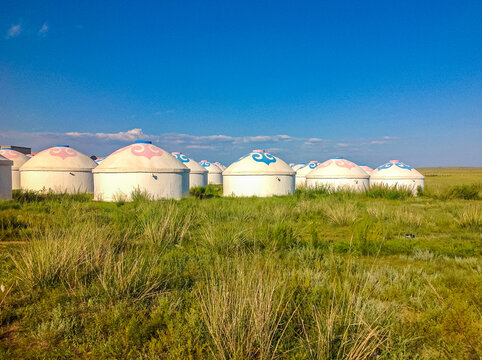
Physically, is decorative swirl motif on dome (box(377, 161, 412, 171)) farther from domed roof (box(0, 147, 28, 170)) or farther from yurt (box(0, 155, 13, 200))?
domed roof (box(0, 147, 28, 170))

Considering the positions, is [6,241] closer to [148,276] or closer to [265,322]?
[148,276]

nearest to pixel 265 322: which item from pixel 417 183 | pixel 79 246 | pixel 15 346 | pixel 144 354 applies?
pixel 144 354

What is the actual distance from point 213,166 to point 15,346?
150ft

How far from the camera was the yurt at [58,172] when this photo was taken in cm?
2308

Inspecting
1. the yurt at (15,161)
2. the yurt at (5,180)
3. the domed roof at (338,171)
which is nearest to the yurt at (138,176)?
the yurt at (5,180)

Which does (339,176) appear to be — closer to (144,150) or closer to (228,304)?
(144,150)

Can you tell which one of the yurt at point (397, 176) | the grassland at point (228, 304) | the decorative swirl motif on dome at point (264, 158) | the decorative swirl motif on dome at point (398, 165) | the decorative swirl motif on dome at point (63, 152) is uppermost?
the decorative swirl motif on dome at point (63, 152)

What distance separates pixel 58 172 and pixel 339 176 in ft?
75.4

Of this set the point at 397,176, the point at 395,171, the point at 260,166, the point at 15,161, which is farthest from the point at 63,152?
the point at 395,171

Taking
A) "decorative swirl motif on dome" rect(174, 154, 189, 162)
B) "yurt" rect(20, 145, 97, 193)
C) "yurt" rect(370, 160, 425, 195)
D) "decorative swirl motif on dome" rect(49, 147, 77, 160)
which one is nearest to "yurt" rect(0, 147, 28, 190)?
"yurt" rect(20, 145, 97, 193)

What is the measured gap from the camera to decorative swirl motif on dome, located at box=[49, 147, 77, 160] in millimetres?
24438

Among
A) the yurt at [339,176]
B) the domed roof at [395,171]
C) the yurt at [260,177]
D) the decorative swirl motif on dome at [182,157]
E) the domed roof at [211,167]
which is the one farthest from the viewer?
the domed roof at [211,167]

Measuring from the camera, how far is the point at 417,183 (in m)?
30.0

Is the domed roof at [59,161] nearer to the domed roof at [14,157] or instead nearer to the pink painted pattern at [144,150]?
the domed roof at [14,157]
